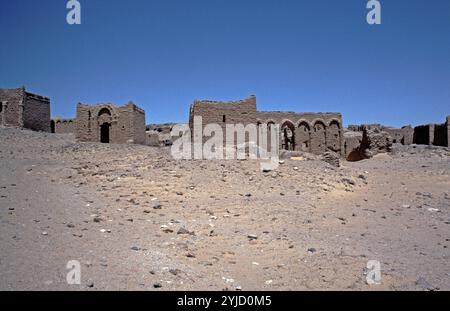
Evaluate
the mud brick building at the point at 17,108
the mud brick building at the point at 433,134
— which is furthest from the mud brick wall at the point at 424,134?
the mud brick building at the point at 17,108

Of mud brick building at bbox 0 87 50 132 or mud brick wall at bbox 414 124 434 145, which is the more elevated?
mud brick building at bbox 0 87 50 132

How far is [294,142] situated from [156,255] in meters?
23.0

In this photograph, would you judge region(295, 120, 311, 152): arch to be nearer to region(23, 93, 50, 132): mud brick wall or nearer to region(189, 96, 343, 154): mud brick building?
region(189, 96, 343, 154): mud brick building

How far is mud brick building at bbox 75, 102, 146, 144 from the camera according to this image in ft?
63.2

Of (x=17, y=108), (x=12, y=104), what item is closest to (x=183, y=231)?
(x=17, y=108)

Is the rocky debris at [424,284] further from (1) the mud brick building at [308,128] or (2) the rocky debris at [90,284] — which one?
(1) the mud brick building at [308,128]

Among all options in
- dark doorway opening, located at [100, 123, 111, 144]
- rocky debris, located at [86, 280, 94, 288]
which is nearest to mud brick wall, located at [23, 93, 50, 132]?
dark doorway opening, located at [100, 123, 111, 144]

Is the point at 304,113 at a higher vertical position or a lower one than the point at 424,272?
Result: higher

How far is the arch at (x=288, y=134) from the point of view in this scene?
89.4ft

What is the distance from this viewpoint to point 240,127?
57.6 feet

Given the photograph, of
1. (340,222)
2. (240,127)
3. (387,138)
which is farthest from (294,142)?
(340,222)
